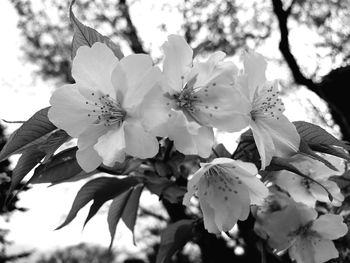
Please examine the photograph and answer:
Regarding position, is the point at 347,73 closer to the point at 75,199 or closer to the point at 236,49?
the point at 75,199

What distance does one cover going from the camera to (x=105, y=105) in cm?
55

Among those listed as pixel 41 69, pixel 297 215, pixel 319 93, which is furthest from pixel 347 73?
pixel 41 69

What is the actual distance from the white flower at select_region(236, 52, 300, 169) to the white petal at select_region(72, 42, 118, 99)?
0.17 metres

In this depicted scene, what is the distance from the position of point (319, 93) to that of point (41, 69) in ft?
16.0

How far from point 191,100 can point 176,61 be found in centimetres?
6

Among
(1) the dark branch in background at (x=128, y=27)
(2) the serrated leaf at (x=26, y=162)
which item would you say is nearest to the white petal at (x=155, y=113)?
(2) the serrated leaf at (x=26, y=162)

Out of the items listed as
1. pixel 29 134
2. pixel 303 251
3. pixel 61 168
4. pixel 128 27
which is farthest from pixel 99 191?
pixel 128 27

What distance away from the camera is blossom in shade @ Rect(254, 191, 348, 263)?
802mm

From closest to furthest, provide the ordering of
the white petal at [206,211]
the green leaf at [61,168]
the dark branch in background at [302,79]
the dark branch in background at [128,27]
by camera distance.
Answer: the white petal at [206,211] → the green leaf at [61,168] → the dark branch in background at [302,79] → the dark branch in background at [128,27]

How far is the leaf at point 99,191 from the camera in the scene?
2.53ft

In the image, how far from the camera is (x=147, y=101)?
0.50 metres

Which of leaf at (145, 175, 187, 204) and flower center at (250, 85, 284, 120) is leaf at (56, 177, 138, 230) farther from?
flower center at (250, 85, 284, 120)

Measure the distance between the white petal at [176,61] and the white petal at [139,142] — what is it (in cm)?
8

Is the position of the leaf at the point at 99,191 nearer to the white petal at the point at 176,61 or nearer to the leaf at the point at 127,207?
the leaf at the point at 127,207
